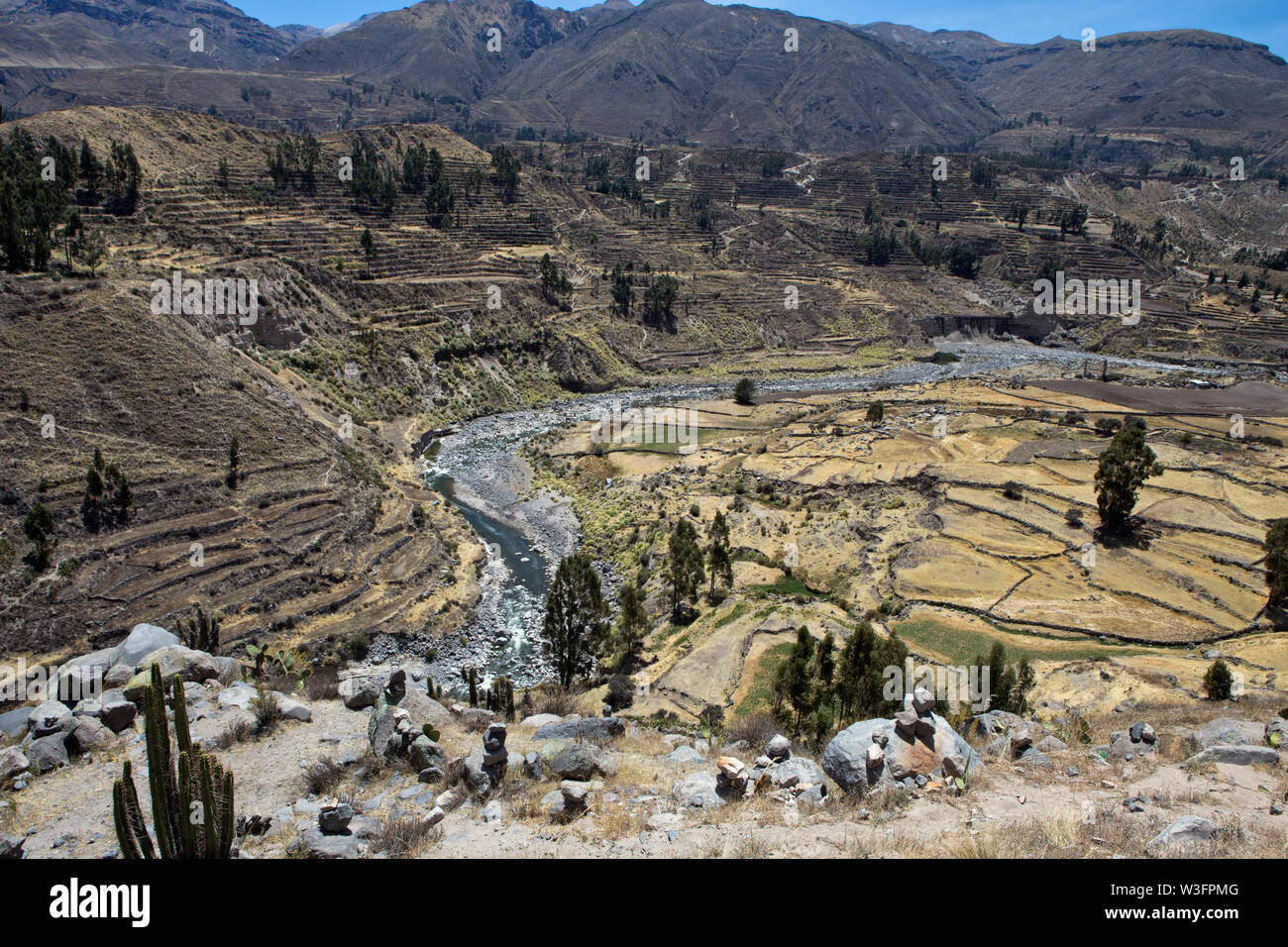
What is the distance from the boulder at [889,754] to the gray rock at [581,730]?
15.6 ft

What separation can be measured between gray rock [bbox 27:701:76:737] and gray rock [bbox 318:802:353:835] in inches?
266

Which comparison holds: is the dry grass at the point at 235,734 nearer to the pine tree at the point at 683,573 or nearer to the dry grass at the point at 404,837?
the dry grass at the point at 404,837

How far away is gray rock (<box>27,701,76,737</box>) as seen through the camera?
12570mm

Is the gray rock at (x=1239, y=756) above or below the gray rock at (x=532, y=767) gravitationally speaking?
above

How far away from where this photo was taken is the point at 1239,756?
11.3 meters

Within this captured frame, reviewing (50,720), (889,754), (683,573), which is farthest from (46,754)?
(683,573)

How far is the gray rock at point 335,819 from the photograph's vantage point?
362 inches

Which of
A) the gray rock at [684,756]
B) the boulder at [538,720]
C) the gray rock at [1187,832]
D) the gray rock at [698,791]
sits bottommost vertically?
the boulder at [538,720]

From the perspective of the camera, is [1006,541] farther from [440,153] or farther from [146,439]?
[440,153]

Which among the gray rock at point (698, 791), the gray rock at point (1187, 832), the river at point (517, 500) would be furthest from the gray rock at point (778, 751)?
the river at point (517, 500)

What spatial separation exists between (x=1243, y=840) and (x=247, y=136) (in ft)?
323

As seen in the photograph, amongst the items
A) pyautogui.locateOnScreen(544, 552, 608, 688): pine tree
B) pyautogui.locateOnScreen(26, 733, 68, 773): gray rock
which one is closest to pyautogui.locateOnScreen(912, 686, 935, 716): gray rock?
pyautogui.locateOnScreen(26, 733, 68, 773): gray rock

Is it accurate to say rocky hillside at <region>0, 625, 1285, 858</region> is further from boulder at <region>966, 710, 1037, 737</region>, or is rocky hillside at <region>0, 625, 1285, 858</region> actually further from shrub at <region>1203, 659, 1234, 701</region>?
shrub at <region>1203, 659, 1234, 701</region>

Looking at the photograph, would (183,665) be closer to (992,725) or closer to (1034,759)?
(1034,759)
